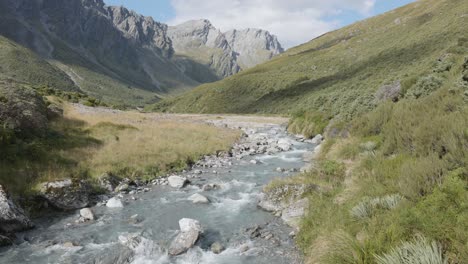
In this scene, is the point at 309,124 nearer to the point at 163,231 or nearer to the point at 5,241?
the point at 163,231

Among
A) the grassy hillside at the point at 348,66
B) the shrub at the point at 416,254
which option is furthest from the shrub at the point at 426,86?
the grassy hillside at the point at 348,66

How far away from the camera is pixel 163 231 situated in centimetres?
1213

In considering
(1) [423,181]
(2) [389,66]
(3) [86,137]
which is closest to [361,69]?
(2) [389,66]

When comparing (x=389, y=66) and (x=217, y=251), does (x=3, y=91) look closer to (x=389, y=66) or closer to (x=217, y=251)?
(x=217, y=251)

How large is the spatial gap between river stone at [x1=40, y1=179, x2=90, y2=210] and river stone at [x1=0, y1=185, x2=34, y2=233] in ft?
5.64

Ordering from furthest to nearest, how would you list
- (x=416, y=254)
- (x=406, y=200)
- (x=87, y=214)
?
(x=87, y=214), (x=406, y=200), (x=416, y=254)

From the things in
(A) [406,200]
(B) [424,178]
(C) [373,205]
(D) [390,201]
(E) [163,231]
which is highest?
(B) [424,178]

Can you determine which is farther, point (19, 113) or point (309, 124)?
point (309, 124)

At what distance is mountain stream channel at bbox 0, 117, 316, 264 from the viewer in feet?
33.1

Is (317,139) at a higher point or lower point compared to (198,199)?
lower

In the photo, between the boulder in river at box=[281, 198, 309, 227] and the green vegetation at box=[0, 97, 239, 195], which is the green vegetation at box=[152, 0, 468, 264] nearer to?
the boulder in river at box=[281, 198, 309, 227]

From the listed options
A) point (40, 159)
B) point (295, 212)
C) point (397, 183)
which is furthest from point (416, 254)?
point (40, 159)

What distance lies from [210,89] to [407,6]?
346 ft

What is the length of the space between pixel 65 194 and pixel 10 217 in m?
2.90
